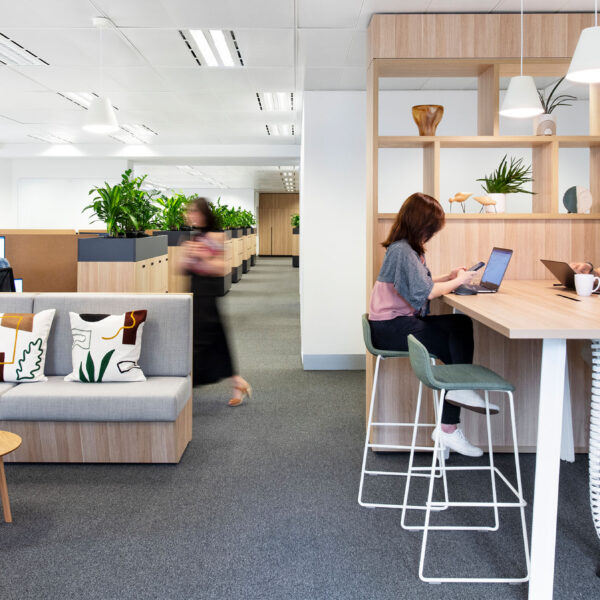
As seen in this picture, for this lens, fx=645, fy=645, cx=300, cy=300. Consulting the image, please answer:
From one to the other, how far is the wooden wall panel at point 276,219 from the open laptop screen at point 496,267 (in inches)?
805

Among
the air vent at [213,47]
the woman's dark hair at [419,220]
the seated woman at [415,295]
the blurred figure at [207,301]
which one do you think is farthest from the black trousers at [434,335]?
the air vent at [213,47]

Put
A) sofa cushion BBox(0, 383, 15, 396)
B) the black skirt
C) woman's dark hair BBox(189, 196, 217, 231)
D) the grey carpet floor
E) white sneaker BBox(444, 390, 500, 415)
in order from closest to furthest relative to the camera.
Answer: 1. the grey carpet floor
2. white sneaker BBox(444, 390, 500, 415)
3. sofa cushion BBox(0, 383, 15, 396)
4. woman's dark hair BBox(189, 196, 217, 231)
5. the black skirt

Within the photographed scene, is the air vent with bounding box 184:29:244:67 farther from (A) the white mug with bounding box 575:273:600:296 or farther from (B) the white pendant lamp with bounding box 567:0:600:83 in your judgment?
(A) the white mug with bounding box 575:273:600:296

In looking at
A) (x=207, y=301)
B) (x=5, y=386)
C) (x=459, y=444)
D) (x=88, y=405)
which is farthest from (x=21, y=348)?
(x=459, y=444)

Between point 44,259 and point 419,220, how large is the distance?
3104mm

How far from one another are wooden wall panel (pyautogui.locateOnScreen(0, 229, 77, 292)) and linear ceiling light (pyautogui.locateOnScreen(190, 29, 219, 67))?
5.54 ft

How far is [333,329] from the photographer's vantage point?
5625mm

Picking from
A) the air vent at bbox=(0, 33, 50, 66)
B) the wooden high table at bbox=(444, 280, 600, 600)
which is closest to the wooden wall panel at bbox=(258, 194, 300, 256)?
the air vent at bbox=(0, 33, 50, 66)

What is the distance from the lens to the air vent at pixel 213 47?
4383 mm

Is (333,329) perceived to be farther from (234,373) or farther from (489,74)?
(489,74)

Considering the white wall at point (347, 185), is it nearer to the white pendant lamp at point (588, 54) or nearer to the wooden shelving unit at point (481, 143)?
the wooden shelving unit at point (481, 143)

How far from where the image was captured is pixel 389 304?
2971 millimetres

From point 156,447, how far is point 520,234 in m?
2.21

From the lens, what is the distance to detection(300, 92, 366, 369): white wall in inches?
215
